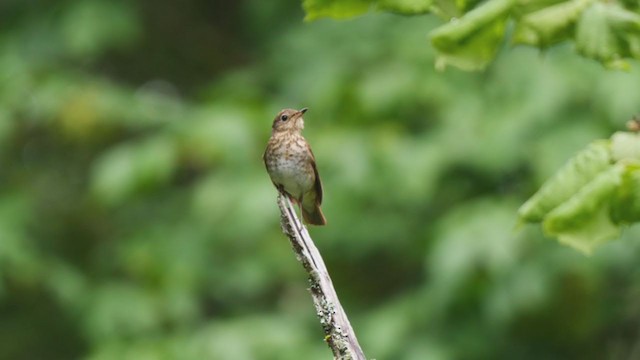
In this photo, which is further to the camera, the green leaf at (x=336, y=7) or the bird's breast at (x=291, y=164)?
the bird's breast at (x=291, y=164)

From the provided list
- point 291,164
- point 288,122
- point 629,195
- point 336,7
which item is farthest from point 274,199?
point 629,195

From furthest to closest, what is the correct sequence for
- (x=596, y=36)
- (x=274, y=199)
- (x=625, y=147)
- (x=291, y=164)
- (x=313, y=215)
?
(x=274, y=199) → (x=291, y=164) → (x=313, y=215) → (x=625, y=147) → (x=596, y=36)

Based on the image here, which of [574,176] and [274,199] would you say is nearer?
[574,176]

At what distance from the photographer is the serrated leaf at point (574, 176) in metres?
2.54

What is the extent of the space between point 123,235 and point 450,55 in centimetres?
586

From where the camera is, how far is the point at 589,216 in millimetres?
2477

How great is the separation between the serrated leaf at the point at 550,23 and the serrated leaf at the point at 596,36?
23mm

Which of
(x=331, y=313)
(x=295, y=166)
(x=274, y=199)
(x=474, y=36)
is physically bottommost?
(x=474, y=36)

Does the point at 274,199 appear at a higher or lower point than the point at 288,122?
higher

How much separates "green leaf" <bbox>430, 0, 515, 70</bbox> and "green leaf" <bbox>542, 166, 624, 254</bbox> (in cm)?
31

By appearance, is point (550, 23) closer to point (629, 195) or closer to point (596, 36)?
point (596, 36)

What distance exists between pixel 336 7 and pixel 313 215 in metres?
2.62

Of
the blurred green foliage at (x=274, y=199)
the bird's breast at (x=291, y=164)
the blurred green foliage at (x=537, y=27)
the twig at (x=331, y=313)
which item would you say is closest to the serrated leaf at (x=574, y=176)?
the blurred green foliage at (x=537, y=27)

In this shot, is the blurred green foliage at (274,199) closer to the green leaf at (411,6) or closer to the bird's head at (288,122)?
the bird's head at (288,122)
